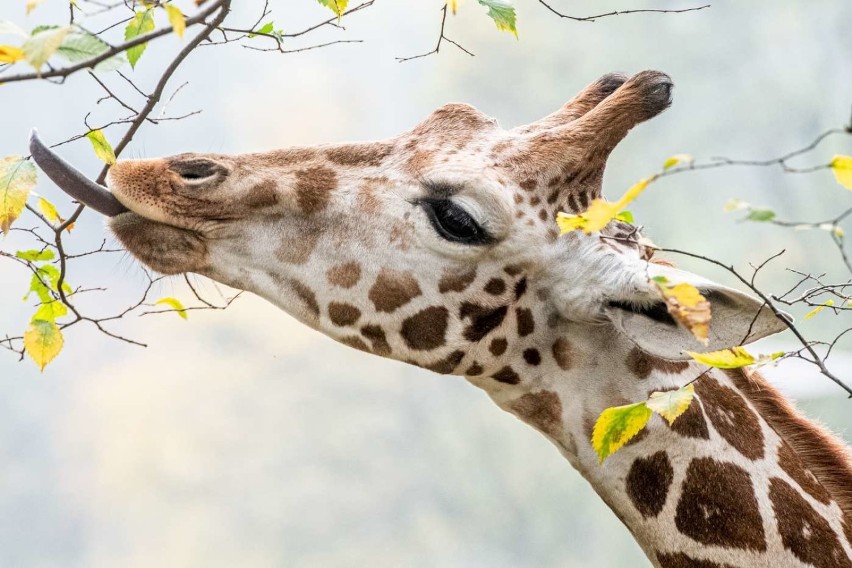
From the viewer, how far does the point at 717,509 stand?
1599mm

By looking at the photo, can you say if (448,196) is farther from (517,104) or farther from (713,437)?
(517,104)

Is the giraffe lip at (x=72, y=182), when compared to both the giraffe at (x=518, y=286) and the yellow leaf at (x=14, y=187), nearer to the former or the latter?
the giraffe at (x=518, y=286)

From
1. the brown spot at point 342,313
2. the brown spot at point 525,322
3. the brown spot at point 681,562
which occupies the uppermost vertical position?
the brown spot at point 525,322

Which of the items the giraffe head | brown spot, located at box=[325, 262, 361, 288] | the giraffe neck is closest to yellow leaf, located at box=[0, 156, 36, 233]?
the giraffe head

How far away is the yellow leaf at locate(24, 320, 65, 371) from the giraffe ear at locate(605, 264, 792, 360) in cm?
95

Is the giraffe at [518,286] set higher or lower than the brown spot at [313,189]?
lower

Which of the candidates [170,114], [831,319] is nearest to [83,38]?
[170,114]

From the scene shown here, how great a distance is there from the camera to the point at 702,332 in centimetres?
113

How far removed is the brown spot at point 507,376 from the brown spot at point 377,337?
0.21m

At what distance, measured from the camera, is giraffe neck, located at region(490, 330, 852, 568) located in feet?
5.22

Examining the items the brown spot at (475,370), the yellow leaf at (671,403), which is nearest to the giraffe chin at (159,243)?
the brown spot at (475,370)

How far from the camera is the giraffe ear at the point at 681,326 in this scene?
1.45 metres

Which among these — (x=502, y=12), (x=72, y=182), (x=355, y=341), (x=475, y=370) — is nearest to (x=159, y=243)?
(x=72, y=182)

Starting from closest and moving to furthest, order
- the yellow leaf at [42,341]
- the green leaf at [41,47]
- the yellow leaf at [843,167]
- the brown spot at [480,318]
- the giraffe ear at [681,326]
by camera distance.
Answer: the green leaf at [41,47] < the yellow leaf at [843,167] < the giraffe ear at [681,326] < the yellow leaf at [42,341] < the brown spot at [480,318]
